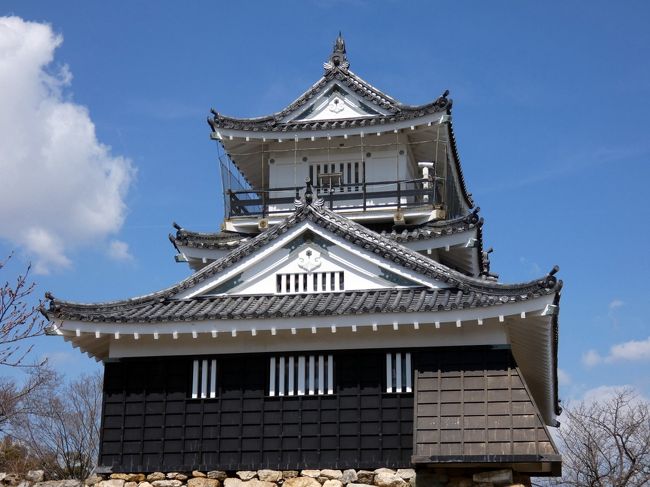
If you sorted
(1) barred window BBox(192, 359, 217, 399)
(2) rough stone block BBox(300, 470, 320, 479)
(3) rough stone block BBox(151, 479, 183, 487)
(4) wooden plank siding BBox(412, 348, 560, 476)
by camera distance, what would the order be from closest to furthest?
(4) wooden plank siding BBox(412, 348, 560, 476), (2) rough stone block BBox(300, 470, 320, 479), (3) rough stone block BBox(151, 479, 183, 487), (1) barred window BBox(192, 359, 217, 399)

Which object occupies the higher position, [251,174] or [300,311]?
[251,174]

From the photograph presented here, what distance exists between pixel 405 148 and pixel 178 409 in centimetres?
1008

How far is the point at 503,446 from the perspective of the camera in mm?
14641

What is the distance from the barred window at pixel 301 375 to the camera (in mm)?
16219

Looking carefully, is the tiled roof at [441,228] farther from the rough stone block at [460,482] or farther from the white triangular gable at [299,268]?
the rough stone block at [460,482]

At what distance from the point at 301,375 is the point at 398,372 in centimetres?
175

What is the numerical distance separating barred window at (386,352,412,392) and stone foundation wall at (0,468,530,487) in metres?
1.42

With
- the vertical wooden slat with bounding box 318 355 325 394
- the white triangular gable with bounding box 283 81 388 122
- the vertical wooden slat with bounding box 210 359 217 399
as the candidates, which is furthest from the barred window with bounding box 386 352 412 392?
the white triangular gable with bounding box 283 81 388 122

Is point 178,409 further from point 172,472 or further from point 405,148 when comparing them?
point 405,148

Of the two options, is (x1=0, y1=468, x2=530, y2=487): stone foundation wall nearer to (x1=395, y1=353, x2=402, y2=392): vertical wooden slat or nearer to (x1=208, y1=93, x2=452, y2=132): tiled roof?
(x1=395, y1=353, x2=402, y2=392): vertical wooden slat

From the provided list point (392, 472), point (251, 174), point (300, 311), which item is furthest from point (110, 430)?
point (251, 174)

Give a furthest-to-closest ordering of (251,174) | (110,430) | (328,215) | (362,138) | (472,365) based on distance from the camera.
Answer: (251,174)
(362,138)
(328,215)
(110,430)
(472,365)

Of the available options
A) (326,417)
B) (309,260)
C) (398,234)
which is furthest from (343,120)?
(326,417)

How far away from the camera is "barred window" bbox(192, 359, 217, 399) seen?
1653 cm
